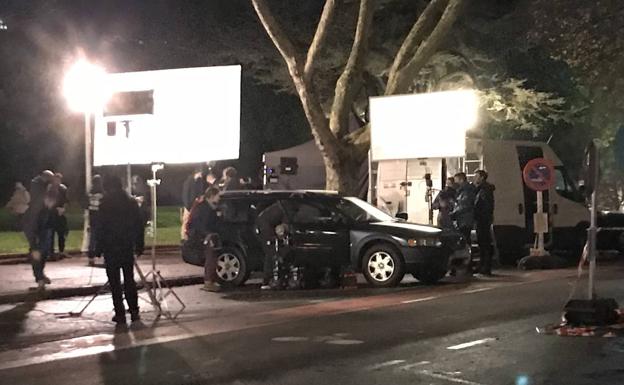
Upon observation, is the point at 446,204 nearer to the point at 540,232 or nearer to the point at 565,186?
the point at 540,232

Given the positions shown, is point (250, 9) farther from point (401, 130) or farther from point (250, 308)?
point (250, 308)

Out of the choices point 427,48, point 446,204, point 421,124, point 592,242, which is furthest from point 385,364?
point 427,48

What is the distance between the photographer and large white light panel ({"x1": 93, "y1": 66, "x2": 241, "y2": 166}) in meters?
16.1

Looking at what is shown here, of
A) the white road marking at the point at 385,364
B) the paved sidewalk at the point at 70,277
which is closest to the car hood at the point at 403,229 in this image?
the paved sidewalk at the point at 70,277

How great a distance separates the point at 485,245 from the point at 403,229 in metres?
2.44

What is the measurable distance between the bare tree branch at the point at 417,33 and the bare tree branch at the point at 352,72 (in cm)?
85

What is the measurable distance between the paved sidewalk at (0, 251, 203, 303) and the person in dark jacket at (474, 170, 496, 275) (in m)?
5.28

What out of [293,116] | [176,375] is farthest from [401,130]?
[293,116]

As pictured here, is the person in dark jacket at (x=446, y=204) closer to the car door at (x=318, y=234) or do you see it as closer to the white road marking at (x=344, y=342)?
the car door at (x=318, y=234)

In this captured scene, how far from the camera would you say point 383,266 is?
1564cm

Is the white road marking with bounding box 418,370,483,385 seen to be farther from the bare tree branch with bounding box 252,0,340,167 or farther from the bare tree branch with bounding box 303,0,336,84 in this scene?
the bare tree branch with bounding box 303,0,336,84

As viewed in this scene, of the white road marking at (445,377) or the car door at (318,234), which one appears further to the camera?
the car door at (318,234)

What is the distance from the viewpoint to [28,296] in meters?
14.8

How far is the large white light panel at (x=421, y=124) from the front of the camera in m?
19.6
